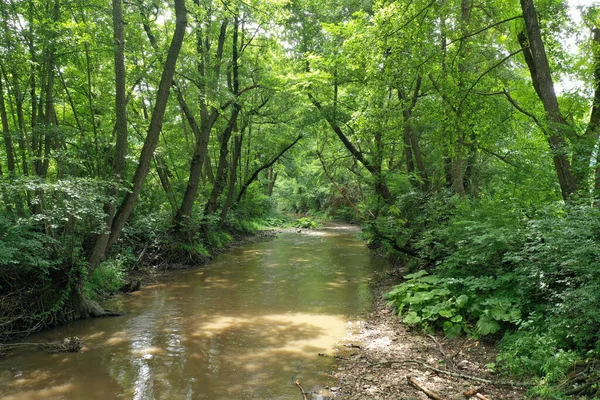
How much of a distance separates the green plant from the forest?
0.03m

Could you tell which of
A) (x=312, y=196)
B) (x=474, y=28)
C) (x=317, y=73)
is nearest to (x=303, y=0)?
(x=317, y=73)

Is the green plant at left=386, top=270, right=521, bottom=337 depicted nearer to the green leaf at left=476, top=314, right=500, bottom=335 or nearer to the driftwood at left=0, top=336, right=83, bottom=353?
the green leaf at left=476, top=314, right=500, bottom=335

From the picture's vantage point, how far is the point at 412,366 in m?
4.91

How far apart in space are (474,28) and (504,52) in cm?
421

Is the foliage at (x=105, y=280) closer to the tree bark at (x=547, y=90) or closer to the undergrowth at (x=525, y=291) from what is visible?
the undergrowth at (x=525, y=291)

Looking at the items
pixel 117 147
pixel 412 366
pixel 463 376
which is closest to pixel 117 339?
pixel 117 147

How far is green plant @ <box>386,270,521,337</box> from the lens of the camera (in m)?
5.33

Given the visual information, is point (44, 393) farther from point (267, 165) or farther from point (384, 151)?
point (267, 165)

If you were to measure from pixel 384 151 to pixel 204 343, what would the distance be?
9236mm

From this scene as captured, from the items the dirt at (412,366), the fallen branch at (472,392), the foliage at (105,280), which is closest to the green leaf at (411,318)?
the dirt at (412,366)

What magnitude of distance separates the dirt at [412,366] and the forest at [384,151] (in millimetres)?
294

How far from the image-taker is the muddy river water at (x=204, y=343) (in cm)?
471

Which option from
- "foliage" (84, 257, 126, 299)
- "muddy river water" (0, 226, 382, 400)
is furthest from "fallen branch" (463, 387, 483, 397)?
"foliage" (84, 257, 126, 299)

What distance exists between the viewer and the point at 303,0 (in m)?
14.7
